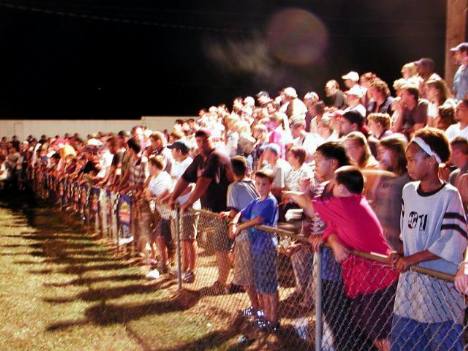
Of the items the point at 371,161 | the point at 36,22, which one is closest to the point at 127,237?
the point at 371,161

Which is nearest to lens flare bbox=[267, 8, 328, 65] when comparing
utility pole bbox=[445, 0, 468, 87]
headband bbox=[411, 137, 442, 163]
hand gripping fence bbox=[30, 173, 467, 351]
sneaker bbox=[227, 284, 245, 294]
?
utility pole bbox=[445, 0, 468, 87]

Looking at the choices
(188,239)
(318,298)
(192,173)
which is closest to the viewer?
(318,298)

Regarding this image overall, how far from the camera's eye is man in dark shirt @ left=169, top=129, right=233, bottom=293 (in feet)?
24.5

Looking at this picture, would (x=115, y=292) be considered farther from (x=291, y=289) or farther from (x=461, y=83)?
(x=461, y=83)

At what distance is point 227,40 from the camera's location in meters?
31.2

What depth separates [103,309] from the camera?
7324 mm

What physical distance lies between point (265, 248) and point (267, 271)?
0.25 metres

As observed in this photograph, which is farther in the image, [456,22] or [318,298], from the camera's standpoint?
[456,22]

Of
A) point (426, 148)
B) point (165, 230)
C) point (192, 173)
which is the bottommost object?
point (165, 230)

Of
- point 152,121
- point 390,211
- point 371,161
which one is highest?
point 152,121

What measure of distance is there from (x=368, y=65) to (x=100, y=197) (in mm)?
18078

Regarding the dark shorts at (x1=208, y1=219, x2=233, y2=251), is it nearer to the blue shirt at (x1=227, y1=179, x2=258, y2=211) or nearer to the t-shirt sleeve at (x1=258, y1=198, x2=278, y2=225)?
the blue shirt at (x1=227, y1=179, x2=258, y2=211)

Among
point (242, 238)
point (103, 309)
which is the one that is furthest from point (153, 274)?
point (242, 238)

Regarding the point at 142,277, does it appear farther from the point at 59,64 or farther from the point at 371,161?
the point at 59,64
